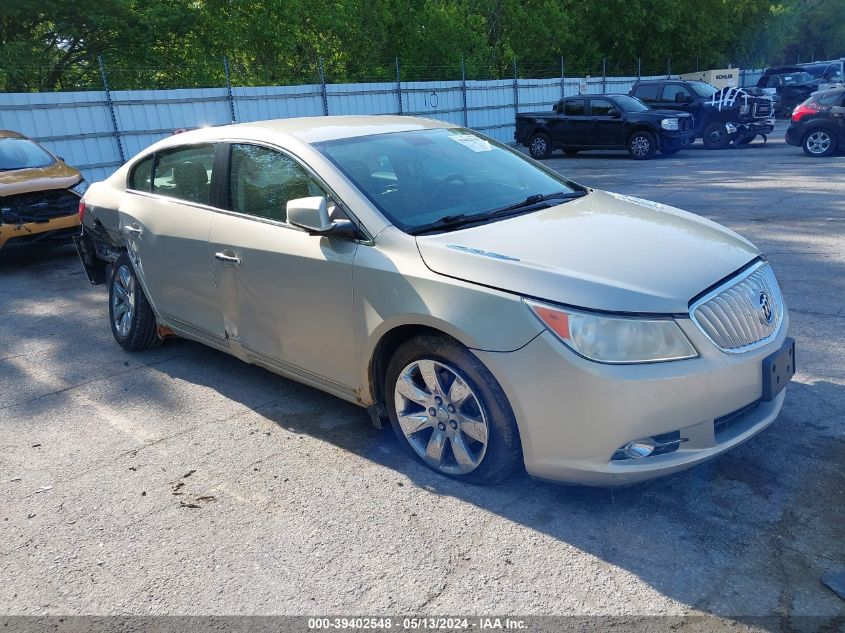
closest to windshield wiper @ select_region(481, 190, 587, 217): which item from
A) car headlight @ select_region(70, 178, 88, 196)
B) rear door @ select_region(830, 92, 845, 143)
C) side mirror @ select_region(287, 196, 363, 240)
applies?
side mirror @ select_region(287, 196, 363, 240)

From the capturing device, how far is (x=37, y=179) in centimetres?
877

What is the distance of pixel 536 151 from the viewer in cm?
1947

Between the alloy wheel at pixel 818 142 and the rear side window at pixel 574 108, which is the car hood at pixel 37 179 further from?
the alloy wheel at pixel 818 142

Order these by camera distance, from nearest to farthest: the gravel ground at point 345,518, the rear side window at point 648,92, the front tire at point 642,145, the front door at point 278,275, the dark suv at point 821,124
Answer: the gravel ground at point 345,518 → the front door at point 278,275 → the dark suv at point 821,124 → the front tire at point 642,145 → the rear side window at point 648,92

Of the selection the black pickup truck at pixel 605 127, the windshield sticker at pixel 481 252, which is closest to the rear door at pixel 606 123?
the black pickup truck at pixel 605 127

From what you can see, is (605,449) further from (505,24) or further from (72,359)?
(505,24)

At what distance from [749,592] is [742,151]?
17404 millimetres

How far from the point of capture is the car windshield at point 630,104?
58.1 feet

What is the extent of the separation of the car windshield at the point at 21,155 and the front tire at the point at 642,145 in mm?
13036

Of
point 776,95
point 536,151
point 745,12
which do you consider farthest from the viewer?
point 745,12

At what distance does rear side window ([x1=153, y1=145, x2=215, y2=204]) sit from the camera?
14.7ft

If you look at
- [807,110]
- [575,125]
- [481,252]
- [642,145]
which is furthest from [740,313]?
[575,125]

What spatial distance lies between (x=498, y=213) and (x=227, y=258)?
1582mm

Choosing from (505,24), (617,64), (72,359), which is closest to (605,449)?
(72,359)
